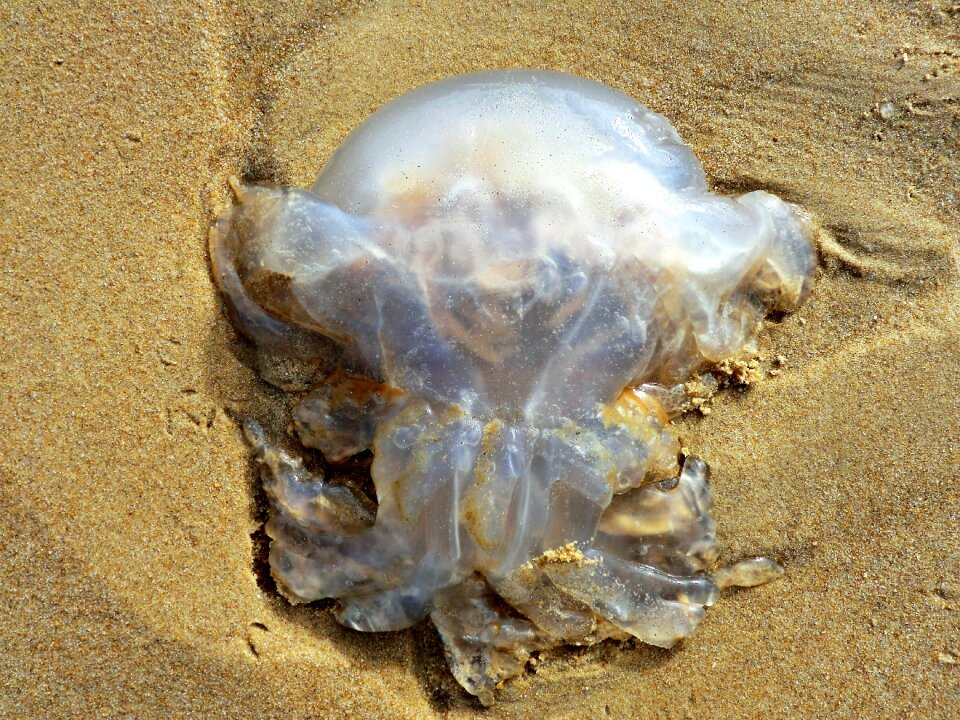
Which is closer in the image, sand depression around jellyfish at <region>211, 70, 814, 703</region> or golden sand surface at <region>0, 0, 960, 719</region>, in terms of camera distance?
sand depression around jellyfish at <region>211, 70, 814, 703</region>

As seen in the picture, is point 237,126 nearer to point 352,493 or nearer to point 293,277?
point 293,277

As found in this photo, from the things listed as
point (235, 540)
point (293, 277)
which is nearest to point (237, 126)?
point (293, 277)

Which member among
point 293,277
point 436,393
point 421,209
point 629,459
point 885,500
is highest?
point 421,209

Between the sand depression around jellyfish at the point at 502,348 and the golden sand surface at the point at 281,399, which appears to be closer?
the sand depression around jellyfish at the point at 502,348
